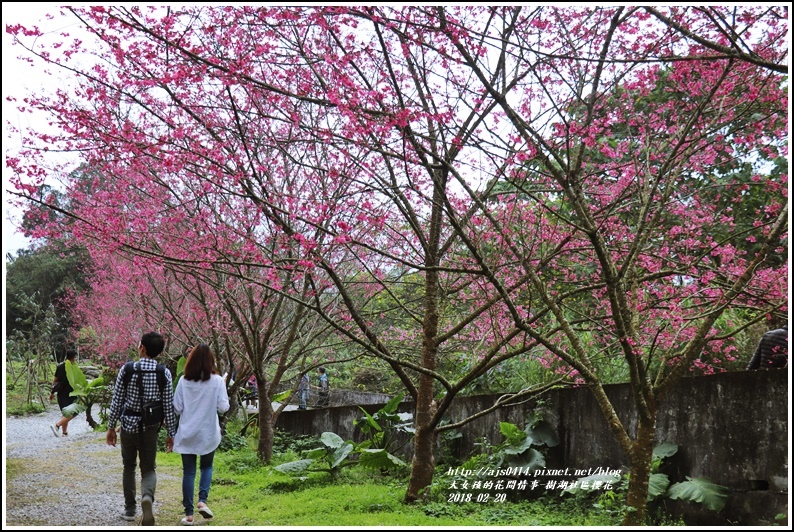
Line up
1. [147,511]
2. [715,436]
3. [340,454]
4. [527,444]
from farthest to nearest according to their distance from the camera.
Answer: [340,454] < [527,444] < [715,436] < [147,511]

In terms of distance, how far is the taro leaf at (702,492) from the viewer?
5559 millimetres

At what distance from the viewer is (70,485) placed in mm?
7656

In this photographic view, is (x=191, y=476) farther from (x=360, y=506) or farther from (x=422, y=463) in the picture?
(x=422, y=463)

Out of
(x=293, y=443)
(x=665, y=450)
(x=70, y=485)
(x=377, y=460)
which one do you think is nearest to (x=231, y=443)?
(x=293, y=443)

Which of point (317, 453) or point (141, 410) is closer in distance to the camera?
point (141, 410)

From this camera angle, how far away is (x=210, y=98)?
6969 mm

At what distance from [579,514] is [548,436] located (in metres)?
1.44

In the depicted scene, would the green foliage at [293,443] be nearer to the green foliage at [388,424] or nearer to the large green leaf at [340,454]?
the green foliage at [388,424]

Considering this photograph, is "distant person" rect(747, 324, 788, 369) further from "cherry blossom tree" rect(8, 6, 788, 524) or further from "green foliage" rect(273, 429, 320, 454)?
"green foliage" rect(273, 429, 320, 454)

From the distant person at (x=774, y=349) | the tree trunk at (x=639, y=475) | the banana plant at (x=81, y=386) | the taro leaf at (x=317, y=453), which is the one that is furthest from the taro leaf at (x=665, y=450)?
the banana plant at (x=81, y=386)

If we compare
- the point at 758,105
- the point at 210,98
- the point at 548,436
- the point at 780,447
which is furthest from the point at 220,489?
the point at 758,105

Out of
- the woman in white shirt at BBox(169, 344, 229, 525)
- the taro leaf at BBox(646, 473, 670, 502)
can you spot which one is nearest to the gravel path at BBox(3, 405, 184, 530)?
the woman in white shirt at BBox(169, 344, 229, 525)

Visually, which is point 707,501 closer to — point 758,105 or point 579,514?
point 579,514

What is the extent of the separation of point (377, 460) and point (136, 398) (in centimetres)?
343
